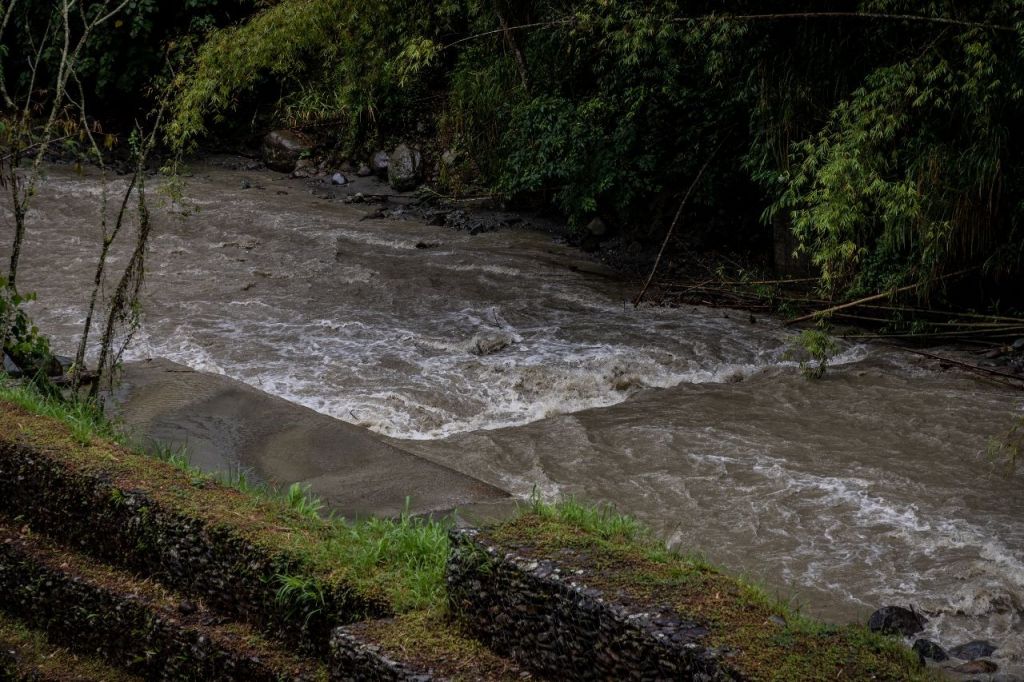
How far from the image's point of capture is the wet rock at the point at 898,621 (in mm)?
4301

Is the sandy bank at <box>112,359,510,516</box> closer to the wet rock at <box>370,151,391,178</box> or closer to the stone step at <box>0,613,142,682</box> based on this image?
the stone step at <box>0,613,142,682</box>

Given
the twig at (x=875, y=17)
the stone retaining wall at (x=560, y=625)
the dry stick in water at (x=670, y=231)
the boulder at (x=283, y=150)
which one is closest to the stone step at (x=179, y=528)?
the stone retaining wall at (x=560, y=625)

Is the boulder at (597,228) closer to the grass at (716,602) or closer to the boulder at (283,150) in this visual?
the boulder at (283,150)

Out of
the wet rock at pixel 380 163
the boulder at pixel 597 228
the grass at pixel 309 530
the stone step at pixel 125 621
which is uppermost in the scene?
the wet rock at pixel 380 163

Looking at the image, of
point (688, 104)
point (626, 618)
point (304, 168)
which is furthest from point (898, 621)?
point (304, 168)

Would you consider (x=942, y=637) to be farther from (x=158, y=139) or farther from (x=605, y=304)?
(x=158, y=139)

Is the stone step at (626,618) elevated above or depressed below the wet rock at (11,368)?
above

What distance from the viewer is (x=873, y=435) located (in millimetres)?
6738

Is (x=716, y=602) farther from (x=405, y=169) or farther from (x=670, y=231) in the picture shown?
(x=405, y=169)

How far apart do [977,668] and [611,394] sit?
3942mm

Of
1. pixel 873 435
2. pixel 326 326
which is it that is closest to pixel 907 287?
pixel 873 435

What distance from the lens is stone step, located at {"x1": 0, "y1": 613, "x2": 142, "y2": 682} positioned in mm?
4035

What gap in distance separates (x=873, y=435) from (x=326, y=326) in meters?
4.89

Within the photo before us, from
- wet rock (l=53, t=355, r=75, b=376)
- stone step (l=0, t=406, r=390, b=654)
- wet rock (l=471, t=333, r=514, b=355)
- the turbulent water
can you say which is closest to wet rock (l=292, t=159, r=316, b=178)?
the turbulent water
